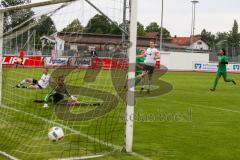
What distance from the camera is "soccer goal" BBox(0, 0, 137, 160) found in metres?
7.13

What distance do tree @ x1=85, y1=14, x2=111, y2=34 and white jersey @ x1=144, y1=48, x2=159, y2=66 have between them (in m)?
8.11

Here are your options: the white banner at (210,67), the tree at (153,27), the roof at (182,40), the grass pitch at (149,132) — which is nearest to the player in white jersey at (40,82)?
the grass pitch at (149,132)

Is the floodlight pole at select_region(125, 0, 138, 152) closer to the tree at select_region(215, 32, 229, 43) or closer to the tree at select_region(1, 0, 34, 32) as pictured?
the tree at select_region(1, 0, 34, 32)

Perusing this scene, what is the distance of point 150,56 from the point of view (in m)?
17.2

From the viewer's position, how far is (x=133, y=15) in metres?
6.99

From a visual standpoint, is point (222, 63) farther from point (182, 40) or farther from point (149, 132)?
point (182, 40)

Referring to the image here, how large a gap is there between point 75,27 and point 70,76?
225 cm

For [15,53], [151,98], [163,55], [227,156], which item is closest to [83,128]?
[227,156]

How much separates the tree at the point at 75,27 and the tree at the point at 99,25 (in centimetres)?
17

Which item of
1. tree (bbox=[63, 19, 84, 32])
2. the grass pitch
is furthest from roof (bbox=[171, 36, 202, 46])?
tree (bbox=[63, 19, 84, 32])

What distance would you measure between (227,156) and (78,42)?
339 cm

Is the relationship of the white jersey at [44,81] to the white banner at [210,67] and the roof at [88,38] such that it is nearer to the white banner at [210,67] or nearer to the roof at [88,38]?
the roof at [88,38]

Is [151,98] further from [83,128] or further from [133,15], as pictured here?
[133,15]

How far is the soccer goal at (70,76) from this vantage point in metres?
7.13
